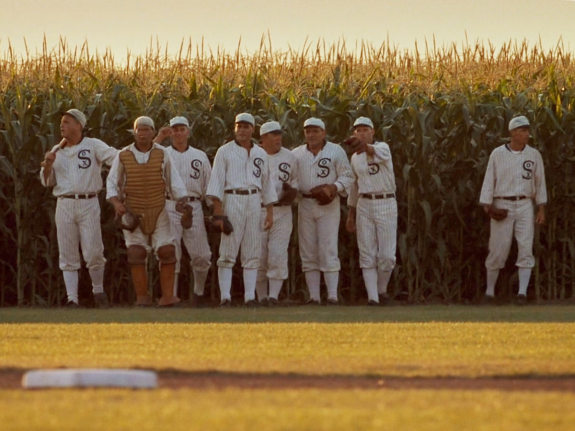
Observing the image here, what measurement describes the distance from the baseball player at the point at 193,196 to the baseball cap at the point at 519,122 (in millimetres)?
3757

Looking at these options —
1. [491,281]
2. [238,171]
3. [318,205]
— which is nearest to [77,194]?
[238,171]

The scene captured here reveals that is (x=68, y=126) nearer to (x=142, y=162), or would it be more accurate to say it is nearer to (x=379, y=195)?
(x=142, y=162)

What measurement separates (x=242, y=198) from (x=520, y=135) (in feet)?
11.5

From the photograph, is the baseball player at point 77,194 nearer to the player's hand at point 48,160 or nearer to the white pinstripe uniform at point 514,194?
the player's hand at point 48,160

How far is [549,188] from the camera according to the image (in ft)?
55.3

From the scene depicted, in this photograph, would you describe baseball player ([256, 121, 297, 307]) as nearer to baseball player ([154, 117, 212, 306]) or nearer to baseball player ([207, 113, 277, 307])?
baseball player ([207, 113, 277, 307])

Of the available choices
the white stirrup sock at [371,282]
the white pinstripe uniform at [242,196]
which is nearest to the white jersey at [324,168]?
the white pinstripe uniform at [242,196]

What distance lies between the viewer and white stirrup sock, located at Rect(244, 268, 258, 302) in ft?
50.9

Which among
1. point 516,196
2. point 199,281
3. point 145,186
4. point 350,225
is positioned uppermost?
point 145,186

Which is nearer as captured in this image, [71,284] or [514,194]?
[71,284]

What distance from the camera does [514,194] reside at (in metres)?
15.9

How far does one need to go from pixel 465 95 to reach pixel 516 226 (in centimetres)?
254

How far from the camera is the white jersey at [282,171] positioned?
1573 cm

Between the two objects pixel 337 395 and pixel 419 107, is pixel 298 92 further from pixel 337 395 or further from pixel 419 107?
pixel 337 395
